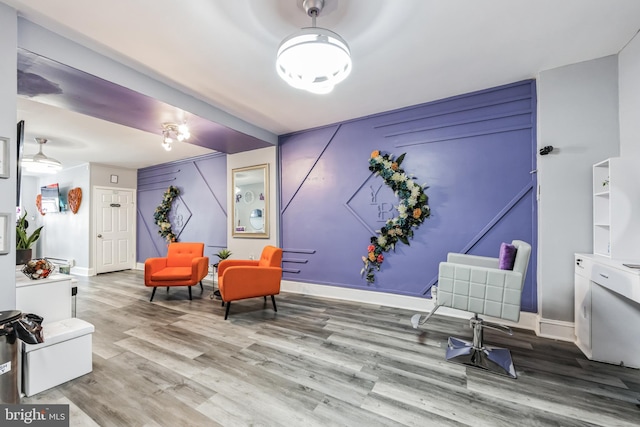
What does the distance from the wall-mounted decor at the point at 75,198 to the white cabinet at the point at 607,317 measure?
29.0 feet

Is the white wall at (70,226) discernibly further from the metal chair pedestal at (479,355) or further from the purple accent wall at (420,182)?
the metal chair pedestal at (479,355)

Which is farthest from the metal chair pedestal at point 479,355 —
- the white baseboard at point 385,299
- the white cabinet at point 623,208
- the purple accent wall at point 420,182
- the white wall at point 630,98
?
the white wall at point 630,98

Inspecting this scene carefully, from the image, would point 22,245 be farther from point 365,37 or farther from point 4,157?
point 365,37

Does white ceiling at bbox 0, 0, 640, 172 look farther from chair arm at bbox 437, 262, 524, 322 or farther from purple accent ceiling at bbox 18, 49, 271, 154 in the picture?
chair arm at bbox 437, 262, 524, 322

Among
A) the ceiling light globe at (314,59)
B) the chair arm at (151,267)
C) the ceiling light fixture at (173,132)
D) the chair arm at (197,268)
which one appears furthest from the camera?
the chair arm at (197,268)

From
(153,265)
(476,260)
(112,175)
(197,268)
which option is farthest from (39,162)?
(476,260)

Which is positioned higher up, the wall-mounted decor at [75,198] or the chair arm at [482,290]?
the wall-mounted decor at [75,198]

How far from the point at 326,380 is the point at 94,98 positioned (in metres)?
3.42

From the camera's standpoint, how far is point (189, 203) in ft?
18.5

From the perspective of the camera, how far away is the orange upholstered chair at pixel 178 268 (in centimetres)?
373

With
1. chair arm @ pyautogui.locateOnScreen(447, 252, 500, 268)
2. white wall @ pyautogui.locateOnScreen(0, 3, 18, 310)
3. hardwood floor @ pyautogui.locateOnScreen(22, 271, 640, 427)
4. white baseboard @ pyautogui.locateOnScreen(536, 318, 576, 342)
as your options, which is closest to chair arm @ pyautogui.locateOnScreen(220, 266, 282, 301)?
hardwood floor @ pyautogui.locateOnScreen(22, 271, 640, 427)

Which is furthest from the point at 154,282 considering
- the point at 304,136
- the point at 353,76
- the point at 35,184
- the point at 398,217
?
the point at 35,184

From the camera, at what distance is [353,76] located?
2.60 metres

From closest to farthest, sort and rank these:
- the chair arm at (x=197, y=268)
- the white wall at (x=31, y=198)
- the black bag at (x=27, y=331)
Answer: the black bag at (x=27, y=331)
the chair arm at (x=197, y=268)
the white wall at (x=31, y=198)
